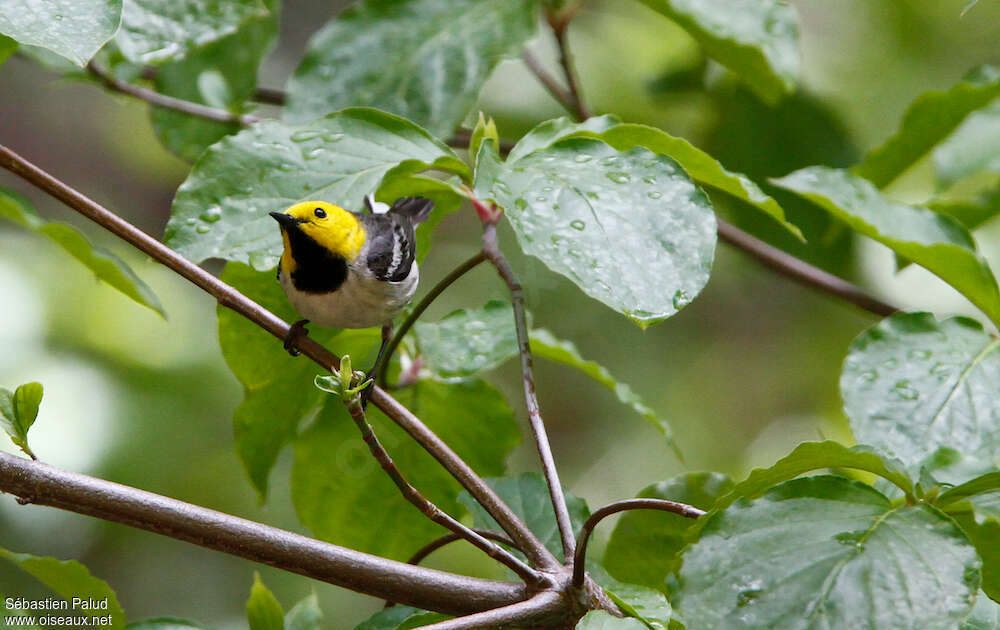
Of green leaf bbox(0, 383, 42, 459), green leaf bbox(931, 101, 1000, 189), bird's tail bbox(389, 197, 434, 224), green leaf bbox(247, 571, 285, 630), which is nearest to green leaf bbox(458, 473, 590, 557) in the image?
green leaf bbox(247, 571, 285, 630)

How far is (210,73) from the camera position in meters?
2.31

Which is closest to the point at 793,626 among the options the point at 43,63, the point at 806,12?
the point at 43,63

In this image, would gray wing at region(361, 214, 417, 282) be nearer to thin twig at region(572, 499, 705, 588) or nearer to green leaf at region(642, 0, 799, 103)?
green leaf at region(642, 0, 799, 103)

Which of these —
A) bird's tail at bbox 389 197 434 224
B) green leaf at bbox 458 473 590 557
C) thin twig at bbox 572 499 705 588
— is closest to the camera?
thin twig at bbox 572 499 705 588

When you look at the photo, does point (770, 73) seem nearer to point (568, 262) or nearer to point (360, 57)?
point (360, 57)

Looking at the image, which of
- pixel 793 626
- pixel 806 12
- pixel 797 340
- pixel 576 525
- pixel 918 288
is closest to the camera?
pixel 793 626

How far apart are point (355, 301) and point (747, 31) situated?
101cm

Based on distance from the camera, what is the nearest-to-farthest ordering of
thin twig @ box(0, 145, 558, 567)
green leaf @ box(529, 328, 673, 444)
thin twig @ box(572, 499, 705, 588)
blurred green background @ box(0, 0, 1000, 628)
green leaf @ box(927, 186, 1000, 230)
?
thin twig @ box(572, 499, 705, 588), thin twig @ box(0, 145, 558, 567), green leaf @ box(529, 328, 673, 444), green leaf @ box(927, 186, 1000, 230), blurred green background @ box(0, 0, 1000, 628)

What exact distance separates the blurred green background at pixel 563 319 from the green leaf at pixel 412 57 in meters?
0.94

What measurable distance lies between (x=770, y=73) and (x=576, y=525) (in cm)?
115

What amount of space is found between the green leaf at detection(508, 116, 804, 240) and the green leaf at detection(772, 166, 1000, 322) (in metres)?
0.21

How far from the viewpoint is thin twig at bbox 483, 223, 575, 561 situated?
4.18 ft

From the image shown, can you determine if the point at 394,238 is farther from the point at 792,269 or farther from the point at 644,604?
the point at 644,604

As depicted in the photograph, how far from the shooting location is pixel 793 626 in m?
1.08
